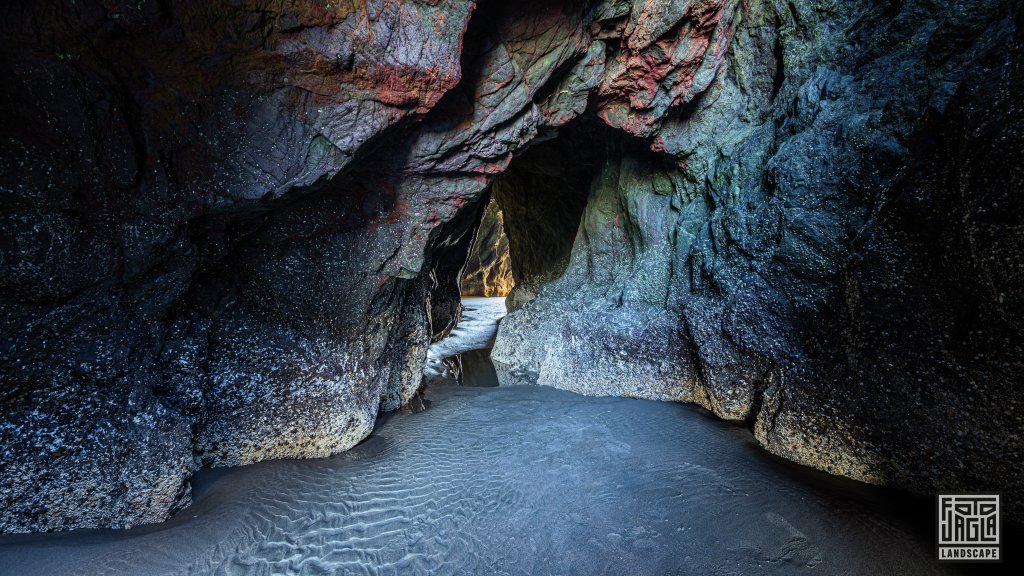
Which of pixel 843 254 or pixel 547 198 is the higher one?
pixel 547 198

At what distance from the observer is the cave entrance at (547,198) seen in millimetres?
6520

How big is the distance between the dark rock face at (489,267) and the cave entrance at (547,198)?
11.0 metres

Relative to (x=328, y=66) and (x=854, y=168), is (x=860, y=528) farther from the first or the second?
(x=328, y=66)

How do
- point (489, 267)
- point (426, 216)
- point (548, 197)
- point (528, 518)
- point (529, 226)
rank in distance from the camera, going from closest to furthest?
point (528, 518)
point (426, 216)
point (548, 197)
point (529, 226)
point (489, 267)

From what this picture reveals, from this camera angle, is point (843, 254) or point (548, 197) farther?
point (548, 197)

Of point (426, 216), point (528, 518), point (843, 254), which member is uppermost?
point (426, 216)

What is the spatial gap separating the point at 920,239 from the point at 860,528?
1.89 m

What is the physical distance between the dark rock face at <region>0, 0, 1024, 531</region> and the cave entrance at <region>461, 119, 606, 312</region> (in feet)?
6.02

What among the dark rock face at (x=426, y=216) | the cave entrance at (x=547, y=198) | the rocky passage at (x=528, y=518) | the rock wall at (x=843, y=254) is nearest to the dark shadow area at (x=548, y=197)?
the cave entrance at (x=547, y=198)

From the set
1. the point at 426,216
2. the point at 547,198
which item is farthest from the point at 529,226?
the point at 426,216

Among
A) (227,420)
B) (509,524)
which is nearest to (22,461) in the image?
(227,420)

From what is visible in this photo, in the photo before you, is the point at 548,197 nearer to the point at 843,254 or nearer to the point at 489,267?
the point at 843,254

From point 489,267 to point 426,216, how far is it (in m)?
19.9

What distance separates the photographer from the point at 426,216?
3844 mm
